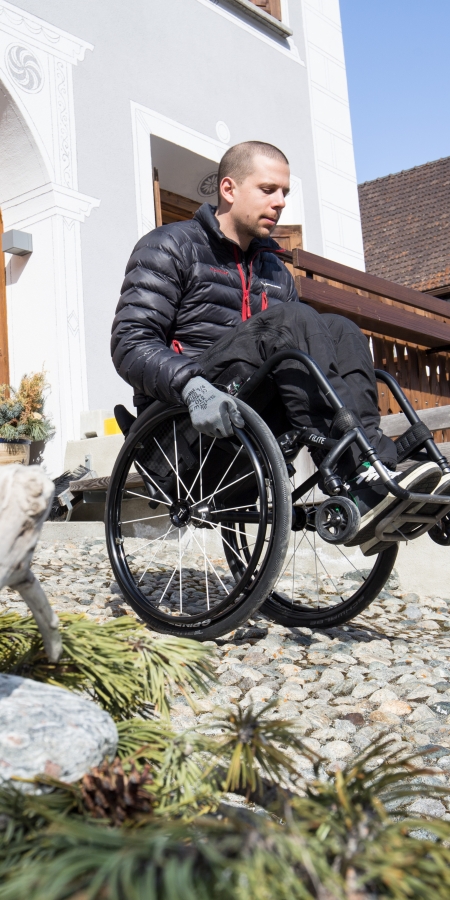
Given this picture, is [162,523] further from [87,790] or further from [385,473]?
[87,790]

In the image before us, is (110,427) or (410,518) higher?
(110,427)

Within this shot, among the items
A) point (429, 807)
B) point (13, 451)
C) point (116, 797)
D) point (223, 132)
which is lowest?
point (429, 807)

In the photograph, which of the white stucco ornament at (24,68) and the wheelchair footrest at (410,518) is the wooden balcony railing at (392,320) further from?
the wheelchair footrest at (410,518)

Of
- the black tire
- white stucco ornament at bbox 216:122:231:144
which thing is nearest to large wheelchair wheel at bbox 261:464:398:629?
the black tire

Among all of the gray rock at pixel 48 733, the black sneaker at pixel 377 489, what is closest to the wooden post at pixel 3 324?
the black sneaker at pixel 377 489

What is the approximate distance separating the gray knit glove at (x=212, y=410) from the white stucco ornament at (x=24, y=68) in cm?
467

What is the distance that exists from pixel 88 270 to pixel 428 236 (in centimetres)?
1688

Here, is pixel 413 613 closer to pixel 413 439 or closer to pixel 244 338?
pixel 413 439

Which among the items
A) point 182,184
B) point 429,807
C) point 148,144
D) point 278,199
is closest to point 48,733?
point 429,807

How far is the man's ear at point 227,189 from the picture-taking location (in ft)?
9.27

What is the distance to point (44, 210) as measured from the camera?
604 centimetres

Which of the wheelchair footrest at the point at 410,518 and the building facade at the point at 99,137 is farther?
the building facade at the point at 99,137

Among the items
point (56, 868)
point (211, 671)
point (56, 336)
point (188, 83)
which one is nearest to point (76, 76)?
point (188, 83)

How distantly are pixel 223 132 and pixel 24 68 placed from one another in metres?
2.32
